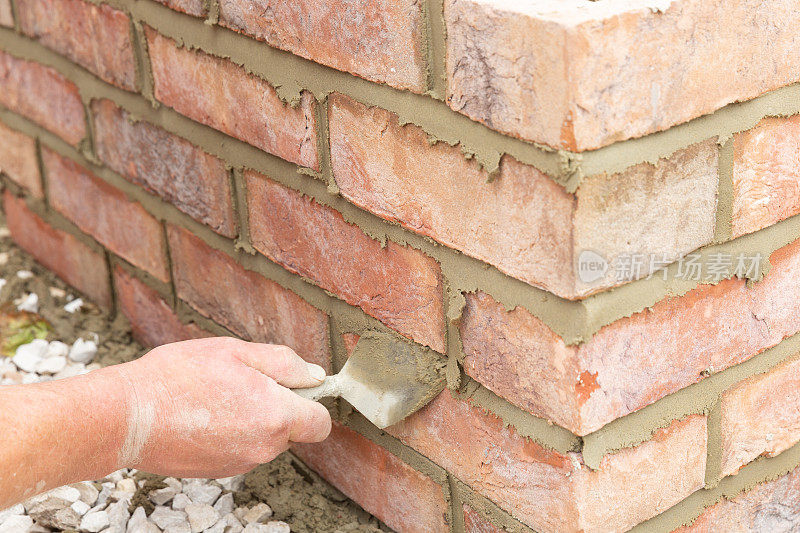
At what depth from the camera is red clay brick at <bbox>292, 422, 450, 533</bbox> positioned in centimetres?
158

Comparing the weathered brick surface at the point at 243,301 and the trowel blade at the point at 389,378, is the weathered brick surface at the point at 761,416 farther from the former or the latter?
the weathered brick surface at the point at 243,301

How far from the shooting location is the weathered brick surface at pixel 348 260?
56.6 inches

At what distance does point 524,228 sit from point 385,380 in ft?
1.32

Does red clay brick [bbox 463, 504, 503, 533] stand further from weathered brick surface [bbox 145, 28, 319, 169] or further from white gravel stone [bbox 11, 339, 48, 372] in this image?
white gravel stone [bbox 11, 339, 48, 372]

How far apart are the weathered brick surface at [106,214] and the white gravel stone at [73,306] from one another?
185 millimetres

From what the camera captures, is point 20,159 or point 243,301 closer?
point 243,301

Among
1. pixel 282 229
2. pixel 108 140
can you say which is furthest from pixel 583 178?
pixel 108 140

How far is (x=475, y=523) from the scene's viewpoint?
1.50 m

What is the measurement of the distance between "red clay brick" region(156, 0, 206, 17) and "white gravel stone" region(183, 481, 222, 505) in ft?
2.74

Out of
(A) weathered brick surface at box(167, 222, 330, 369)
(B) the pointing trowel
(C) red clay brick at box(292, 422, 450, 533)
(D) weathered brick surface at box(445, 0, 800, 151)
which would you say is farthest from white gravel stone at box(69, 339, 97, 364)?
(D) weathered brick surface at box(445, 0, 800, 151)

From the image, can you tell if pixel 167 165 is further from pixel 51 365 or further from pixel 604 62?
pixel 604 62

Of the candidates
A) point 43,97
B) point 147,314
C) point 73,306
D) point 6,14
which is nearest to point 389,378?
point 147,314

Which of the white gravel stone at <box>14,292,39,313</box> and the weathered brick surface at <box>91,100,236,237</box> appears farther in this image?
the white gravel stone at <box>14,292,39,313</box>

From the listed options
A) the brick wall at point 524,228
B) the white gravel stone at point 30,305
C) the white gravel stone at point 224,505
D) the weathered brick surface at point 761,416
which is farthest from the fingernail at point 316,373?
the white gravel stone at point 30,305
